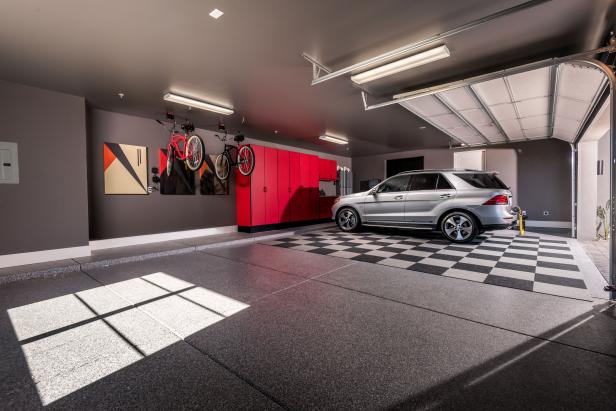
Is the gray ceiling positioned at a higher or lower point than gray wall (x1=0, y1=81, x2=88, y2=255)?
higher

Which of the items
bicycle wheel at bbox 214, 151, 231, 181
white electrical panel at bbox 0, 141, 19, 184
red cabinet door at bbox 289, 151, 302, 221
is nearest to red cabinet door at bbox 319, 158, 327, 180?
red cabinet door at bbox 289, 151, 302, 221

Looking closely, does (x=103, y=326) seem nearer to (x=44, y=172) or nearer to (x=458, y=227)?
(x=44, y=172)

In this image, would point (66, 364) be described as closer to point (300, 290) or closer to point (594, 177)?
point (300, 290)

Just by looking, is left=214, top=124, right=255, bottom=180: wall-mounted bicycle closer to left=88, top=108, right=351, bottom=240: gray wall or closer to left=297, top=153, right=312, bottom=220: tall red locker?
left=88, top=108, right=351, bottom=240: gray wall

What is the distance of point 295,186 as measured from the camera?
8.62 m

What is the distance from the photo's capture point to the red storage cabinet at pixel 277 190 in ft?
24.4

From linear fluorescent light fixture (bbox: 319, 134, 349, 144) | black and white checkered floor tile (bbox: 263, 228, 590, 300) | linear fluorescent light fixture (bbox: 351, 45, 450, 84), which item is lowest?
black and white checkered floor tile (bbox: 263, 228, 590, 300)

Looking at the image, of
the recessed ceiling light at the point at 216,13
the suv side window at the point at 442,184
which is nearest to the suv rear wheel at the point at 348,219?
the suv side window at the point at 442,184

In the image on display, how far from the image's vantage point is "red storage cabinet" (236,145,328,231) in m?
7.43

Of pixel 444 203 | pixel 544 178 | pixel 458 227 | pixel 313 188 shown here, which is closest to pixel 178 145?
pixel 313 188

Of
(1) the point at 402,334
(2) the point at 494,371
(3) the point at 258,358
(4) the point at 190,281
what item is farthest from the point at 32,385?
(2) the point at 494,371

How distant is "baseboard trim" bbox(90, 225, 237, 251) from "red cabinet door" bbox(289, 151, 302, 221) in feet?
6.47

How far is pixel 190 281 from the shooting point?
3367mm

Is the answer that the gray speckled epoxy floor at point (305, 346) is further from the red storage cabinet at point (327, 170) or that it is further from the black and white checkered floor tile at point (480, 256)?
the red storage cabinet at point (327, 170)
